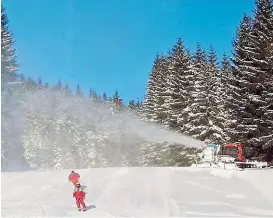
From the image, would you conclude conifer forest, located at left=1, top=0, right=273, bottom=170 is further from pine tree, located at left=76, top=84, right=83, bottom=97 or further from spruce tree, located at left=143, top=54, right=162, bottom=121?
pine tree, located at left=76, top=84, right=83, bottom=97

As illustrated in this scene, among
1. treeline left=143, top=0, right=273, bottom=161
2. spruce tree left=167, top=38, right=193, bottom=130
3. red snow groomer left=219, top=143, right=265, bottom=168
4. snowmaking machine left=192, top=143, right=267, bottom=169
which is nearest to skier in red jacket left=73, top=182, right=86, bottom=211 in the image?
snowmaking machine left=192, top=143, right=267, bottom=169

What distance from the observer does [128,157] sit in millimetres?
73312

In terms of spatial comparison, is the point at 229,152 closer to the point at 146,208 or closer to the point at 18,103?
the point at 146,208

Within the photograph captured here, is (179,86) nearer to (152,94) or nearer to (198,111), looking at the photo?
(198,111)

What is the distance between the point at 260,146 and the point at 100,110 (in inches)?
2532

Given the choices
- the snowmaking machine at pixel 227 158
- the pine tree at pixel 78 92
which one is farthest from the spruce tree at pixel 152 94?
the pine tree at pixel 78 92

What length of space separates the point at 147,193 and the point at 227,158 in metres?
11.0

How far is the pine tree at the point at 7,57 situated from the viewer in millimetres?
39438

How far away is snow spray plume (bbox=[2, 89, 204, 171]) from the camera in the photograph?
7756 centimetres

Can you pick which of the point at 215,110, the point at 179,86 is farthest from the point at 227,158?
the point at 179,86

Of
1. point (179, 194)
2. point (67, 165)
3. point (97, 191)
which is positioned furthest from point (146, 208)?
point (67, 165)

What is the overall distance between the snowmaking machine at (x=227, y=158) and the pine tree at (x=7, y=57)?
18016mm

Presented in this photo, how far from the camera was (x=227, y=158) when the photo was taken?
99.8 feet

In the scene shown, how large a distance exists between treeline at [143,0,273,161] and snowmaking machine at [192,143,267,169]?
422 cm
